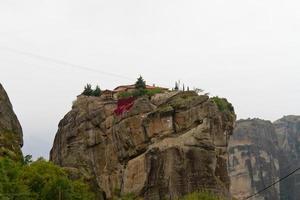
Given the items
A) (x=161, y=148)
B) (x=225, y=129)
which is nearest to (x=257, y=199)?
(x=225, y=129)

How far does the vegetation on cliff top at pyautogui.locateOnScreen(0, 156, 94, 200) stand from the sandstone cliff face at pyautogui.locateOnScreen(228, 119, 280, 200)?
3790 inches

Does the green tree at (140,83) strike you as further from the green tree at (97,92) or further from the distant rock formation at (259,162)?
the distant rock formation at (259,162)

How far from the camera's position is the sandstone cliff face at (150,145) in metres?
77.5

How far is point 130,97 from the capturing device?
301 ft

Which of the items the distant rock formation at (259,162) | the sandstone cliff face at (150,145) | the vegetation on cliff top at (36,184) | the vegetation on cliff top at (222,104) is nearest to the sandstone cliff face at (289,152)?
the distant rock formation at (259,162)

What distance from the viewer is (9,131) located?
65312mm

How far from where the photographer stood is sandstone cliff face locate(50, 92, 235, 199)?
77.5 metres

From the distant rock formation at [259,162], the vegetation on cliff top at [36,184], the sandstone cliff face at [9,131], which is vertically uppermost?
the distant rock formation at [259,162]

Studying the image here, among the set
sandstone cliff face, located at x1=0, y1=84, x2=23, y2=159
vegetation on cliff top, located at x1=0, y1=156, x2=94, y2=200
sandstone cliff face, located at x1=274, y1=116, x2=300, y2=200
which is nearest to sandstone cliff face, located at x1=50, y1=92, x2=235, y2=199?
vegetation on cliff top, located at x1=0, y1=156, x2=94, y2=200

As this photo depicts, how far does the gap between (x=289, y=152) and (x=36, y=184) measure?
430 feet

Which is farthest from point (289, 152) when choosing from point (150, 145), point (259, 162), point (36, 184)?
point (36, 184)

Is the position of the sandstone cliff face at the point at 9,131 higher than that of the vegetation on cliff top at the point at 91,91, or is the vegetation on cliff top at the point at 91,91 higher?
the vegetation on cliff top at the point at 91,91

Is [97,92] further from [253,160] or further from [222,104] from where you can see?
[253,160]

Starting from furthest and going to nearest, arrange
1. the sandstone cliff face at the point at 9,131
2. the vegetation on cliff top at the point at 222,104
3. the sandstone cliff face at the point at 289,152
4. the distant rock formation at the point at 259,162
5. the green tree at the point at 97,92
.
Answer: the sandstone cliff face at the point at 289,152
the distant rock formation at the point at 259,162
the green tree at the point at 97,92
the vegetation on cliff top at the point at 222,104
the sandstone cliff face at the point at 9,131
